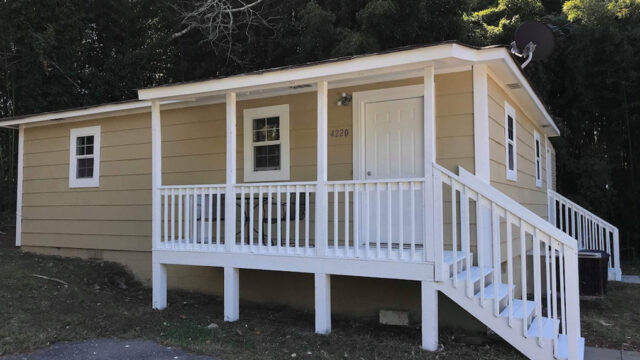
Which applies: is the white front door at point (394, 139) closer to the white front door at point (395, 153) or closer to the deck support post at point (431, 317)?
the white front door at point (395, 153)

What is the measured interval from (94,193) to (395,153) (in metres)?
5.26

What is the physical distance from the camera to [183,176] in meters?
7.30

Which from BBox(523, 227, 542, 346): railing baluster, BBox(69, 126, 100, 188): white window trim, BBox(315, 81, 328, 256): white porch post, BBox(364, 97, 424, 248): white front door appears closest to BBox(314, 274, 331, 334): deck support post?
BBox(315, 81, 328, 256): white porch post

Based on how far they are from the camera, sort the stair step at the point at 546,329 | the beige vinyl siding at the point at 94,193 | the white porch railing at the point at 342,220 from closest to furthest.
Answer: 1. the stair step at the point at 546,329
2. the white porch railing at the point at 342,220
3. the beige vinyl siding at the point at 94,193

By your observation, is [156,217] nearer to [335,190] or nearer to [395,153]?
[335,190]

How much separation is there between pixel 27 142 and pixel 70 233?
6.56ft

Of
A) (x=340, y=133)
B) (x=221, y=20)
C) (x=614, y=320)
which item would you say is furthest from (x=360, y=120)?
(x=221, y=20)

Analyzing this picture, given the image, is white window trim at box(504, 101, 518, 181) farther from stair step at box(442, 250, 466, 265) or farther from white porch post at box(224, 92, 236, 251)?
white porch post at box(224, 92, 236, 251)

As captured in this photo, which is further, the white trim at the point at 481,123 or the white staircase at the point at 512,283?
the white trim at the point at 481,123

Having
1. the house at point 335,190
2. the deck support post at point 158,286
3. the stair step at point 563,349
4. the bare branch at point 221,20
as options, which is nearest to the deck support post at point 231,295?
the house at point 335,190

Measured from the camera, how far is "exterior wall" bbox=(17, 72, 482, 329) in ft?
17.9

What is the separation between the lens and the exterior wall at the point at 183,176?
5457 mm

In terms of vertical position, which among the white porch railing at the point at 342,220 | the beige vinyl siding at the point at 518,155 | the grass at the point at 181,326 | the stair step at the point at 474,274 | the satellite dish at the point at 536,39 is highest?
the satellite dish at the point at 536,39

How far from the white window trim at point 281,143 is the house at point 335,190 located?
16 mm
